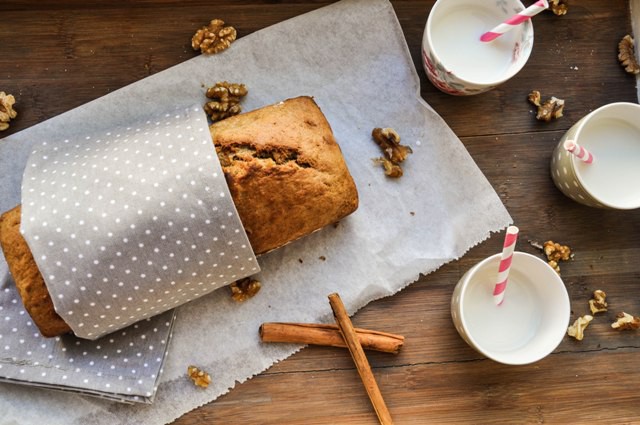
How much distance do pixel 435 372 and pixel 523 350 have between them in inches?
9.9

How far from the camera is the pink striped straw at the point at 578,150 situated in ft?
5.04


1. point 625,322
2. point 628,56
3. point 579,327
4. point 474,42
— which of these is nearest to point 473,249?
point 579,327

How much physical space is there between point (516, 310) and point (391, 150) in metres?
0.56

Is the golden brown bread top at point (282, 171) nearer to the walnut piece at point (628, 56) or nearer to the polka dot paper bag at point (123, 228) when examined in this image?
the polka dot paper bag at point (123, 228)

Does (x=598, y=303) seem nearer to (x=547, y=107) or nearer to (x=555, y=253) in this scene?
(x=555, y=253)

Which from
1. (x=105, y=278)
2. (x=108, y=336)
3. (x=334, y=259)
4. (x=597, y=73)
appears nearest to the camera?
(x=105, y=278)

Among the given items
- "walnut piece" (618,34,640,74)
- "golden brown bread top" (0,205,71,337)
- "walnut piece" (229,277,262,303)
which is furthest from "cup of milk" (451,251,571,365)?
"golden brown bread top" (0,205,71,337)

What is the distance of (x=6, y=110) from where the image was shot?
1605 millimetres

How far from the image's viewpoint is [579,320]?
174 centimetres

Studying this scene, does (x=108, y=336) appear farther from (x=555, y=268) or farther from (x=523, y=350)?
(x=555, y=268)

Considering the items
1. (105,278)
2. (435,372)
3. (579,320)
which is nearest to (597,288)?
(579,320)

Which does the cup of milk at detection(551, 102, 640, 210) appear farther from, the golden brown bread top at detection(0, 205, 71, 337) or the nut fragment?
the golden brown bread top at detection(0, 205, 71, 337)

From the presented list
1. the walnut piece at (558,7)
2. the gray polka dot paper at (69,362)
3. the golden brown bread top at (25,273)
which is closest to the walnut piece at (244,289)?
the gray polka dot paper at (69,362)

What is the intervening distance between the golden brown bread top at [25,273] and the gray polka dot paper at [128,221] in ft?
0.19
